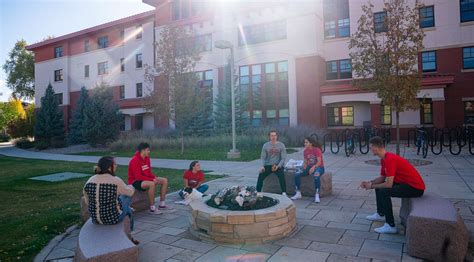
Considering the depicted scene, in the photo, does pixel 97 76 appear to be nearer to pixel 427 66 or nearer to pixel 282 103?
pixel 282 103

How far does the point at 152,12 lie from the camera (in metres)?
34.9

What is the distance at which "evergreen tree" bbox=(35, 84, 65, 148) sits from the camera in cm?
3409

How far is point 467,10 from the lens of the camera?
78.3 ft

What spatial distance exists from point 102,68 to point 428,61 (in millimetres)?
34625

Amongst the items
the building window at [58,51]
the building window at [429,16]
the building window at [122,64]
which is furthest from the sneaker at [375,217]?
the building window at [58,51]

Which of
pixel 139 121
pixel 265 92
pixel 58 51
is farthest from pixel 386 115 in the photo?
pixel 58 51

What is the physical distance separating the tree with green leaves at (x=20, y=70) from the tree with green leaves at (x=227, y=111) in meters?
45.3

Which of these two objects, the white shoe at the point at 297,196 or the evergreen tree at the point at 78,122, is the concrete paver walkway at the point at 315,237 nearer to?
the white shoe at the point at 297,196

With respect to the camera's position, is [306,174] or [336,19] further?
[336,19]

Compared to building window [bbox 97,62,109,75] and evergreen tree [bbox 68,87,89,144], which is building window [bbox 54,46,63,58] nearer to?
building window [bbox 97,62,109,75]

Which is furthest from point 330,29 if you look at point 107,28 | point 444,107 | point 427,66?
point 107,28

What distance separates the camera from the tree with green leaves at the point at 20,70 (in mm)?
56938

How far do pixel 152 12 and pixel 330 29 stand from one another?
18.5 m

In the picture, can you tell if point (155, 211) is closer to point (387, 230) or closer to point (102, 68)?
point (387, 230)
